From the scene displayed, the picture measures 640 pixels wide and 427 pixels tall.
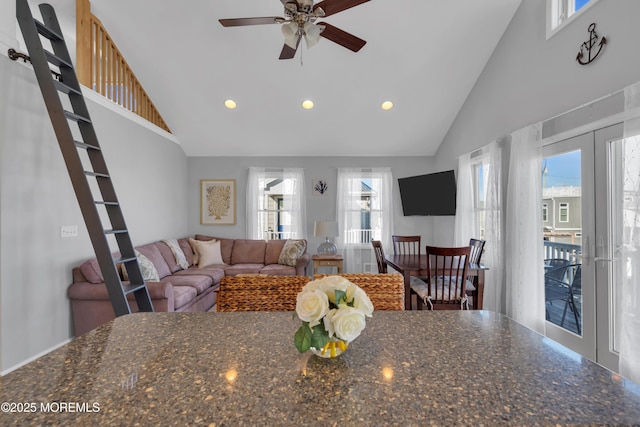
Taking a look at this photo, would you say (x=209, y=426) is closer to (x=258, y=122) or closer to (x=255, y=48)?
(x=255, y=48)

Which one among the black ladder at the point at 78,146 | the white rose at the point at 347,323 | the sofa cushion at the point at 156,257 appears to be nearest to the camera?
the white rose at the point at 347,323

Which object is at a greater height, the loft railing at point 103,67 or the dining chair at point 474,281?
the loft railing at point 103,67

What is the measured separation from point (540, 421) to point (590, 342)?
2.66 m

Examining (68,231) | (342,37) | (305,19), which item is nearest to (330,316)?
(305,19)

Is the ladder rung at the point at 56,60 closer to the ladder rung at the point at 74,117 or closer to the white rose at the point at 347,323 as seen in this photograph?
the ladder rung at the point at 74,117

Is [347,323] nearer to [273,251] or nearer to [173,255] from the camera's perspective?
[173,255]

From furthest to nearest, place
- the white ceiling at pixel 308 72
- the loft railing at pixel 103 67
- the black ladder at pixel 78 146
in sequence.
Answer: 1. the white ceiling at pixel 308 72
2. the loft railing at pixel 103 67
3. the black ladder at pixel 78 146

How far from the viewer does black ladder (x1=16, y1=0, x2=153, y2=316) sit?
227 centimetres

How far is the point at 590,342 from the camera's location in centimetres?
249

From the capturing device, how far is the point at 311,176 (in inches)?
223

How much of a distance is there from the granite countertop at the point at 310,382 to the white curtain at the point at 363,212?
4644mm

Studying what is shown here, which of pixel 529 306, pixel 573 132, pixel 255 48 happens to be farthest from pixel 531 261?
pixel 255 48

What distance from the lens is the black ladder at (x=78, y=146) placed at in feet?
7.45

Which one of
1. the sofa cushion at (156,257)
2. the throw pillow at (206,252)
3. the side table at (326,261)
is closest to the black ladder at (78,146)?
the sofa cushion at (156,257)
